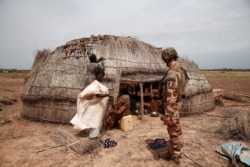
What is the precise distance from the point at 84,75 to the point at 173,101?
430 cm

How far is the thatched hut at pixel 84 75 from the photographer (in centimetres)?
709

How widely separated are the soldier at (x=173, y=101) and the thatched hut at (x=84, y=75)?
3605 millimetres

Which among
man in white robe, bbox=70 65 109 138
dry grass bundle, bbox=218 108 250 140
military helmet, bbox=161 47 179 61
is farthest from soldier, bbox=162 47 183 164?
dry grass bundle, bbox=218 108 250 140

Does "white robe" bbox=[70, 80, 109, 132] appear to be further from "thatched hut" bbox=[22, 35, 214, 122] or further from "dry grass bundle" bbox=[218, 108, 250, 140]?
"dry grass bundle" bbox=[218, 108, 250, 140]

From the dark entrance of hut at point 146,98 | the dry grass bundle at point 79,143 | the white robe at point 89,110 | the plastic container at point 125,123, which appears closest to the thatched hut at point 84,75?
the dark entrance of hut at point 146,98

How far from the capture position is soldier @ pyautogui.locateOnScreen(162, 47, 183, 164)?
3668 millimetres

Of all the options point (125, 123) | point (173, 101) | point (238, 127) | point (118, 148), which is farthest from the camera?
point (125, 123)

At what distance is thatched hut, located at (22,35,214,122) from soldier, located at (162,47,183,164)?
3605 mm

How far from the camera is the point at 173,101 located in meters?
3.67

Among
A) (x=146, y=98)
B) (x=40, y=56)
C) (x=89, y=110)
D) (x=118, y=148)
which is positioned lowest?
(x=118, y=148)

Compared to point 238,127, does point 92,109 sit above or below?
above

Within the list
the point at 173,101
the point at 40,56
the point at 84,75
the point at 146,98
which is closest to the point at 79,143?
the point at 173,101

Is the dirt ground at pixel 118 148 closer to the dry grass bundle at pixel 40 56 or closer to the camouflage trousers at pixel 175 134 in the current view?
the camouflage trousers at pixel 175 134

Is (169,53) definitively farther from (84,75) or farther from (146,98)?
(146,98)
